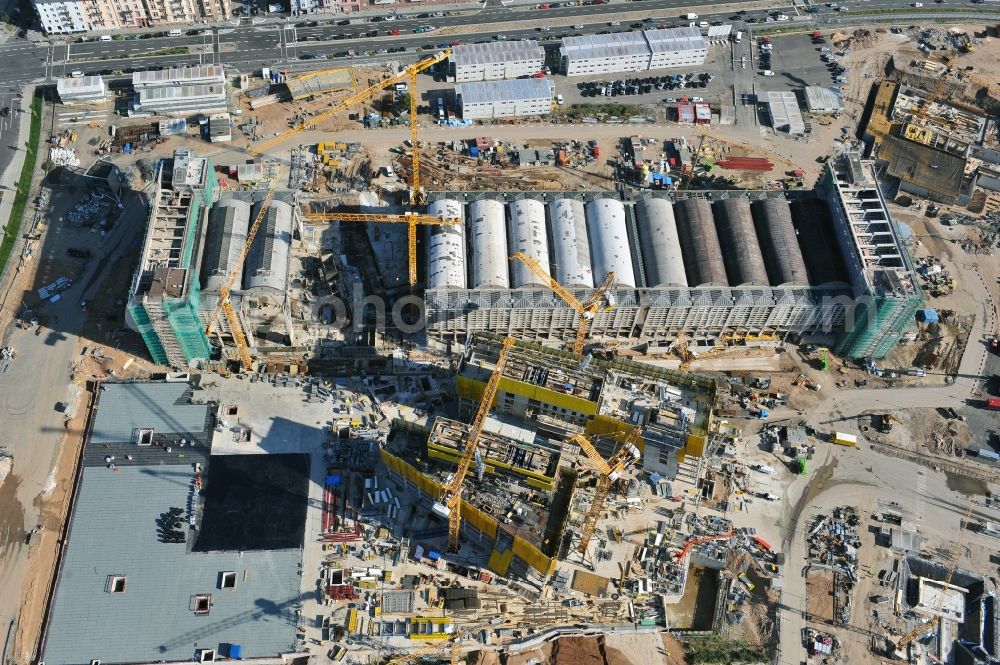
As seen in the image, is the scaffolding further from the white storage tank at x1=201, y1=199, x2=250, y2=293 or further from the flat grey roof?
the flat grey roof

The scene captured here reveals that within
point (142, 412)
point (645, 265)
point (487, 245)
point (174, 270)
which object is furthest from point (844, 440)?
point (142, 412)

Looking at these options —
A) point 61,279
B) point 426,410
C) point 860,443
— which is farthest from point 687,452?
point 61,279

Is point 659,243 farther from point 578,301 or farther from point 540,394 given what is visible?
point 540,394

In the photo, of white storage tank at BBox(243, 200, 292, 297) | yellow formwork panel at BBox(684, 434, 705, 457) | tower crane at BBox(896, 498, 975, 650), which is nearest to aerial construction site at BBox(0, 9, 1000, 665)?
tower crane at BBox(896, 498, 975, 650)

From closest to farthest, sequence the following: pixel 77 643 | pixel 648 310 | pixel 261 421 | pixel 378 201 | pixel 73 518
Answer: pixel 77 643
pixel 73 518
pixel 261 421
pixel 648 310
pixel 378 201

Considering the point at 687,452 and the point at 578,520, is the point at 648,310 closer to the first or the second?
the point at 687,452

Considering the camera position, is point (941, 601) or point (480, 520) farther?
point (941, 601)
